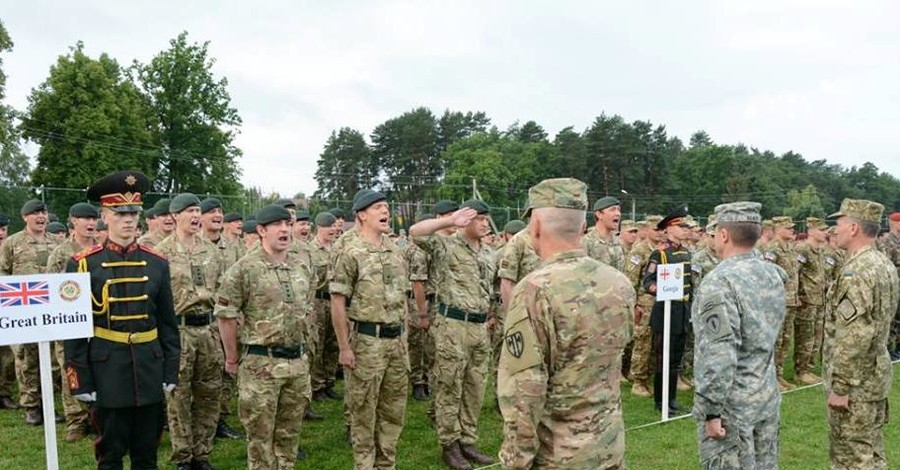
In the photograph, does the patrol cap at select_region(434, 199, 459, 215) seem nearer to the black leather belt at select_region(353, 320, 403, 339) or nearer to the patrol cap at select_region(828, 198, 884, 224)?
the black leather belt at select_region(353, 320, 403, 339)

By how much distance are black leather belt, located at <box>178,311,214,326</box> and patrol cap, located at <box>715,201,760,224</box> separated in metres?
4.59

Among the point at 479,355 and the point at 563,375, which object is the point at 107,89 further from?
the point at 563,375

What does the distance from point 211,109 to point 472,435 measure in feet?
132

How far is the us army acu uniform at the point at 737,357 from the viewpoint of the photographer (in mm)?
3490

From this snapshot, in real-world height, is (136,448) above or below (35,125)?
below

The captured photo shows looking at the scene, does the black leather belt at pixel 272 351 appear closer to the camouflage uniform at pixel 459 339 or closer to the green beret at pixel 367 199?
the green beret at pixel 367 199

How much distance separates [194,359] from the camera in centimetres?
595

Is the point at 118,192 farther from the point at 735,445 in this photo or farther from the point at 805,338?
the point at 805,338

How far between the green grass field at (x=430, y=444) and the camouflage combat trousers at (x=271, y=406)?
3.83 ft

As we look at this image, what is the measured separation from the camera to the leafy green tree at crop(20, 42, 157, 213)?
115ft

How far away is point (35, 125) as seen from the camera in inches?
1427

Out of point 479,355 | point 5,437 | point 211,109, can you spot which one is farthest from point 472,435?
point 211,109

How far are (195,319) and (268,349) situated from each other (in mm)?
1633

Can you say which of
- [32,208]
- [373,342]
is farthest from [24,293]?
[32,208]
